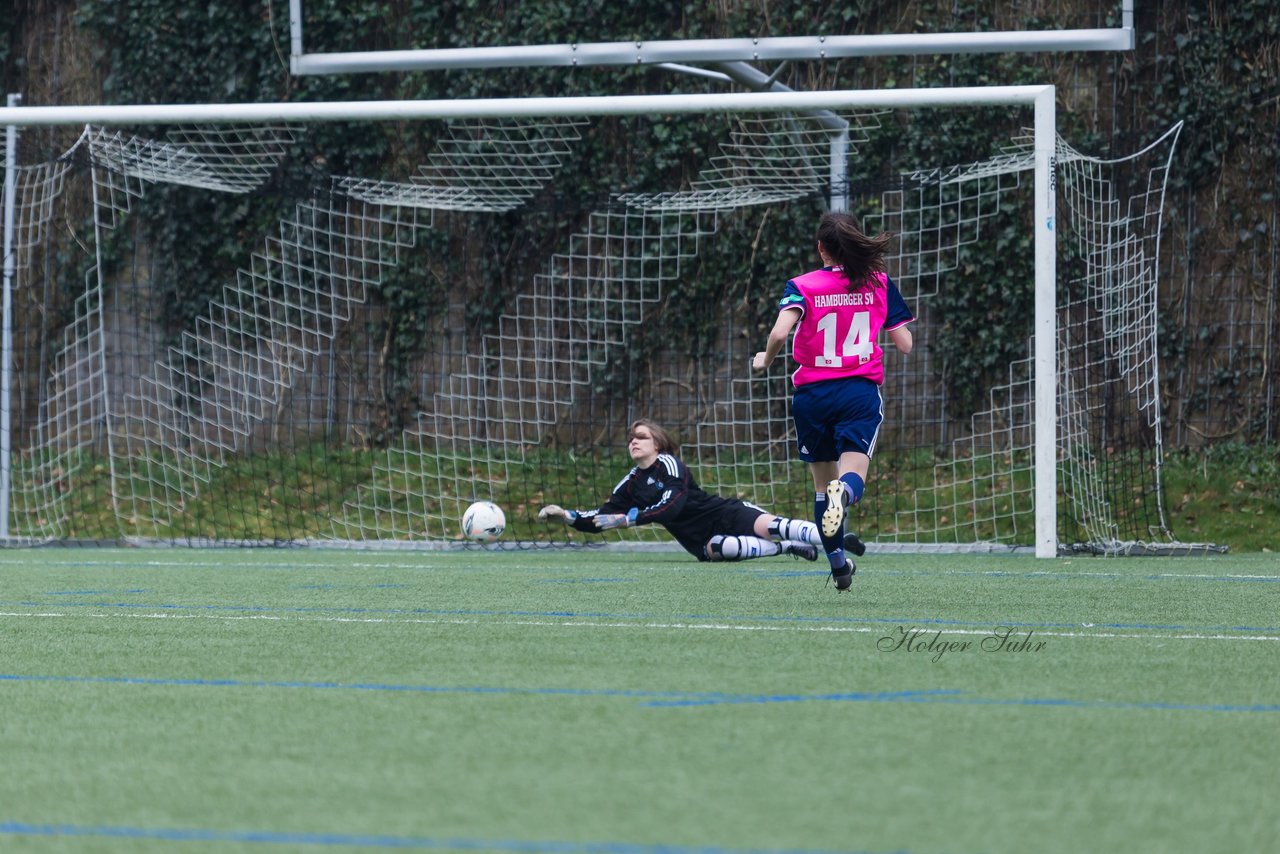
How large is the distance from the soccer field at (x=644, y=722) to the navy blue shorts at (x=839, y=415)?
600 mm

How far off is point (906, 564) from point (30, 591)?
425 cm

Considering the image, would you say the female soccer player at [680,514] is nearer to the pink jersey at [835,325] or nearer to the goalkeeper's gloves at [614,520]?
the goalkeeper's gloves at [614,520]

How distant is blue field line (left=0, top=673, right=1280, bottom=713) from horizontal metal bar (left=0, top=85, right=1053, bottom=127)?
6187 mm

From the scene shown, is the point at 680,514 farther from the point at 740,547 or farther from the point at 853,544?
the point at 853,544

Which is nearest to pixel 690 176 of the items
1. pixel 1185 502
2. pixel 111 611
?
pixel 1185 502

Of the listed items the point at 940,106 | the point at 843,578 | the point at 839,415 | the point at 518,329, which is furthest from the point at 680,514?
the point at 518,329

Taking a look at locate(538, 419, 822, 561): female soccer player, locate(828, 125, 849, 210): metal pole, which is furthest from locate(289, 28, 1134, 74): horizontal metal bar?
locate(538, 419, 822, 561): female soccer player

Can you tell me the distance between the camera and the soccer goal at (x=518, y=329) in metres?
11.3

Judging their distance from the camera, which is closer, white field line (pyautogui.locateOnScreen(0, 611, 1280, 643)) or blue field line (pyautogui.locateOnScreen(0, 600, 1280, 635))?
white field line (pyautogui.locateOnScreen(0, 611, 1280, 643))

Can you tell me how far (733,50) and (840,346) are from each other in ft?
13.4

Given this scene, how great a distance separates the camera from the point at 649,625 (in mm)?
5457

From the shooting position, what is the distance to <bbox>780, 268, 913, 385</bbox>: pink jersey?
21.9 feet

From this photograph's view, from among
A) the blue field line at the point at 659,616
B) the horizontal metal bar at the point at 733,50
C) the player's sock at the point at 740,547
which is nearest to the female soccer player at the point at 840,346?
the blue field line at the point at 659,616

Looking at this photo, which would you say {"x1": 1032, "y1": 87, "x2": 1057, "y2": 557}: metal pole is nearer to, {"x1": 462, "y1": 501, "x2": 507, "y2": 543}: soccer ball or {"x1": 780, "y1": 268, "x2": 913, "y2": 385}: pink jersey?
{"x1": 780, "y1": 268, "x2": 913, "y2": 385}: pink jersey
